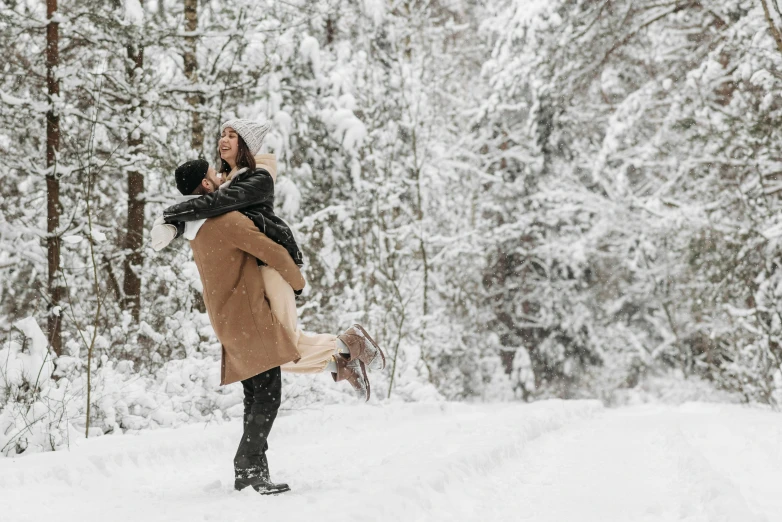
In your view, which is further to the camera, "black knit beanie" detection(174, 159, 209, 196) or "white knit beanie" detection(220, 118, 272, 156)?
"white knit beanie" detection(220, 118, 272, 156)

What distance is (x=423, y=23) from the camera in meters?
16.0

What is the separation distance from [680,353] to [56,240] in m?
17.7

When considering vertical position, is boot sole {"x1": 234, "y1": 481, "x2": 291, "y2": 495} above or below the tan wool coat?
below

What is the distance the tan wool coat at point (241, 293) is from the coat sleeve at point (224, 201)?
7 cm

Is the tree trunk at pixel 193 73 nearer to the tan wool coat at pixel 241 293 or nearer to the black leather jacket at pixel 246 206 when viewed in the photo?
the black leather jacket at pixel 246 206

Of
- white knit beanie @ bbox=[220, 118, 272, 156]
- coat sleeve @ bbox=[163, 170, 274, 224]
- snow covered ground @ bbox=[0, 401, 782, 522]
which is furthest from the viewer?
white knit beanie @ bbox=[220, 118, 272, 156]

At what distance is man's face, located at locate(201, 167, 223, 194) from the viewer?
3.79m

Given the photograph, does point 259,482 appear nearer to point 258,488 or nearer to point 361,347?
point 258,488

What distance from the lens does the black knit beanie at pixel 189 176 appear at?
3725 millimetres

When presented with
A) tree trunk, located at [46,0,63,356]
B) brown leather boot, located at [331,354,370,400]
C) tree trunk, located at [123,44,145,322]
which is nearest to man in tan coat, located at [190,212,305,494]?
brown leather boot, located at [331,354,370,400]

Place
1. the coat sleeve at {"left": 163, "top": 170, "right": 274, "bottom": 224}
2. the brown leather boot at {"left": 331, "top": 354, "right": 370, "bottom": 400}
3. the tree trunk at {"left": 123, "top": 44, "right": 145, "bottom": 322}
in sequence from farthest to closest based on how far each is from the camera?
1. the tree trunk at {"left": 123, "top": 44, "right": 145, "bottom": 322}
2. the brown leather boot at {"left": 331, "top": 354, "right": 370, "bottom": 400}
3. the coat sleeve at {"left": 163, "top": 170, "right": 274, "bottom": 224}

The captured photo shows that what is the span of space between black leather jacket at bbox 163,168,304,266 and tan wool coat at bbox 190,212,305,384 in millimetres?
54

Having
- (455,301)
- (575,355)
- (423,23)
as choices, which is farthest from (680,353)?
(423,23)

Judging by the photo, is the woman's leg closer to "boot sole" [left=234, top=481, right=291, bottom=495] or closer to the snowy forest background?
"boot sole" [left=234, top=481, right=291, bottom=495]
